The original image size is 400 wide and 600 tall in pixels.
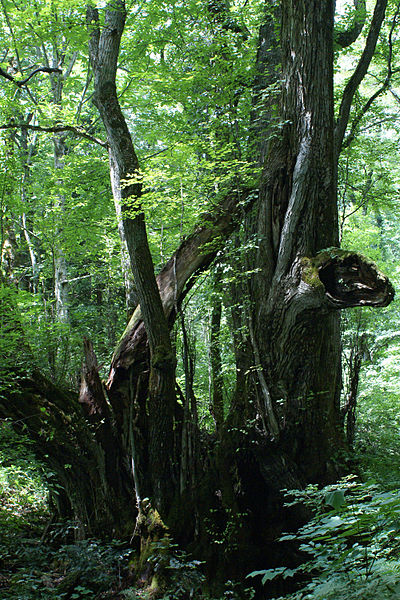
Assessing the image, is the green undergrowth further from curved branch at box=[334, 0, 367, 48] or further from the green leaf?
curved branch at box=[334, 0, 367, 48]

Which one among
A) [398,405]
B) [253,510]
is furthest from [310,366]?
[398,405]

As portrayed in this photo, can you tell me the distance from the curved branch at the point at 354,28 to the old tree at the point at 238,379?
2.50m

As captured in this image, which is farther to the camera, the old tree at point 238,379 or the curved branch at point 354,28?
the curved branch at point 354,28

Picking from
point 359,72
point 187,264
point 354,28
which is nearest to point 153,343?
point 187,264

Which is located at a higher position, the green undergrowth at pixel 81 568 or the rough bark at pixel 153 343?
the rough bark at pixel 153 343

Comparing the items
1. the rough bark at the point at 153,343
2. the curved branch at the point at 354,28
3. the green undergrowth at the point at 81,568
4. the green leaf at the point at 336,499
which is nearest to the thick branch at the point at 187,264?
the rough bark at the point at 153,343

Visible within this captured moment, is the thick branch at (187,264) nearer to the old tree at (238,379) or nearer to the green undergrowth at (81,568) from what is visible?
the old tree at (238,379)

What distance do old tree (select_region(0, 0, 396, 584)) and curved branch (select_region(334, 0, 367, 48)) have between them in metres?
2.50

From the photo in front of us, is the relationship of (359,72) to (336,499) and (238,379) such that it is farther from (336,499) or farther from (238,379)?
(336,499)

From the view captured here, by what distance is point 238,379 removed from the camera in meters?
5.63

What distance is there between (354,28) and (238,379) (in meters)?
6.16

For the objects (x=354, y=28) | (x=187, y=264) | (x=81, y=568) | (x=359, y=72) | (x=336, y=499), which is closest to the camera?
(x=336, y=499)

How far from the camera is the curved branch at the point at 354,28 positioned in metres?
7.18

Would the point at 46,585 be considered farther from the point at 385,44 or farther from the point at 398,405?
the point at 385,44
